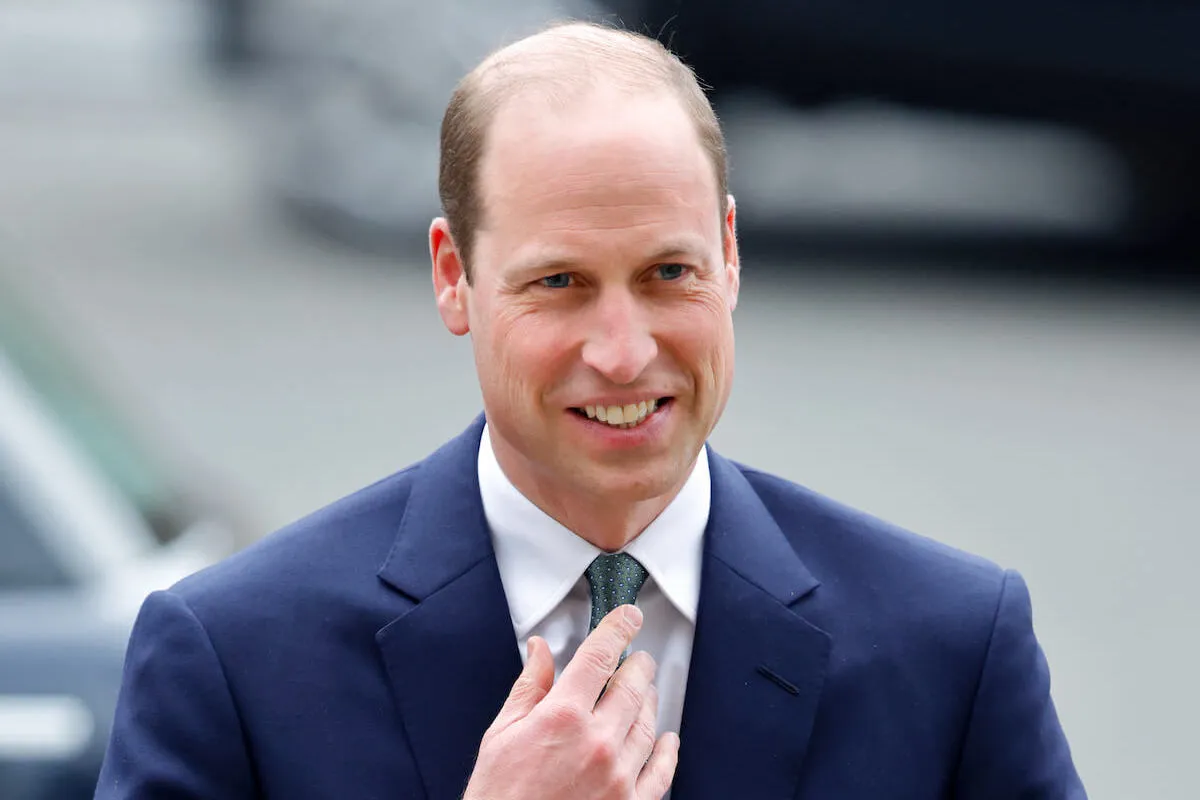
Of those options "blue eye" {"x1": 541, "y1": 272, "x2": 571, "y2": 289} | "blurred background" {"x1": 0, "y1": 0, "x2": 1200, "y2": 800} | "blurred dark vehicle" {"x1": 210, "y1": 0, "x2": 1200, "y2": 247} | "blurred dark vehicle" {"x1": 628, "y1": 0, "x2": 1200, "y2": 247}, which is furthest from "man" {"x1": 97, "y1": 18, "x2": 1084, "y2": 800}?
"blurred dark vehicle" {"x1": 628, "y1": 0, "x2": 1200, "y2": 247}

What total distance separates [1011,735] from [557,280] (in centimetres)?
85

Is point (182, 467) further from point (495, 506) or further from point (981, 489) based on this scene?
point (981, 489)

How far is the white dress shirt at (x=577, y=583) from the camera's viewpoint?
282 centimetres

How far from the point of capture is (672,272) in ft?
8.57

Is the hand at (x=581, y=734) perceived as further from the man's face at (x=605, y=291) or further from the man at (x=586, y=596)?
the man's face at (x=605, y=291)

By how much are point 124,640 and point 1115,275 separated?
833cm

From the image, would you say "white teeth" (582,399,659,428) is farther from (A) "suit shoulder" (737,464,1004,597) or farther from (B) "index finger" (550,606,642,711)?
(A) "suit shoulder" (737,464,1004,597)

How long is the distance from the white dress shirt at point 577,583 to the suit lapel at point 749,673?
4 centimetres

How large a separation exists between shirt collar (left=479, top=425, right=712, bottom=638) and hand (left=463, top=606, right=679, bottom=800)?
0.66 feet

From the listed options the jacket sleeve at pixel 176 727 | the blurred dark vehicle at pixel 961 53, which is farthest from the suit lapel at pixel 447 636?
the blurred dark vehicle at pixel 961 53

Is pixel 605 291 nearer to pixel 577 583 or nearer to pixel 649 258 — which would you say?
pixel 649 258

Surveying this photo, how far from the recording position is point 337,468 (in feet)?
27.0

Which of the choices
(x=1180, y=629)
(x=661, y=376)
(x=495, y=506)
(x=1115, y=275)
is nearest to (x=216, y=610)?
(x=495, y=506)

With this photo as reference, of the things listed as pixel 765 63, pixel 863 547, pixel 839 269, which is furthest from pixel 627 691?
pixel 839 269
